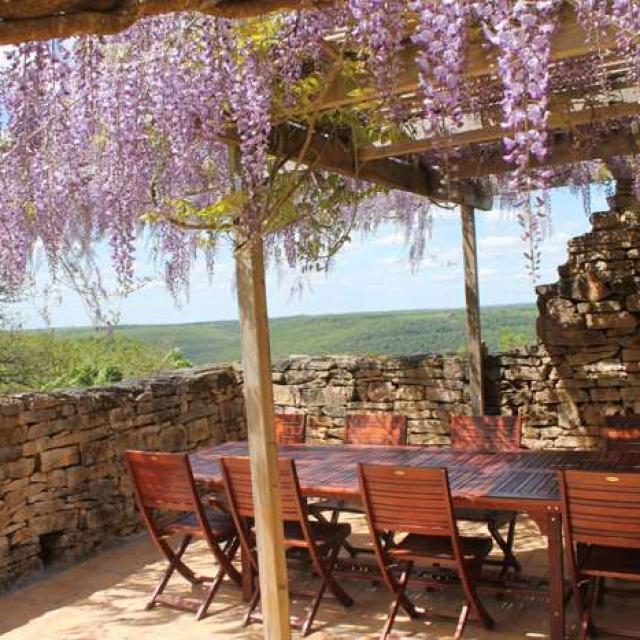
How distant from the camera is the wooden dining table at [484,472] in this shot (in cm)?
363

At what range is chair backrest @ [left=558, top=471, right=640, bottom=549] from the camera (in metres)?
3.32

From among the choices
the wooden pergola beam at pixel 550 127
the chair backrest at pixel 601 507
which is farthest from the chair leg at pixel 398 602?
the wooden pergola beam at pixel 550 127

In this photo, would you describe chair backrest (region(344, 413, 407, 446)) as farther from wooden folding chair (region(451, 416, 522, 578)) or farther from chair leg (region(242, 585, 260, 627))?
chair leg (region(242, 585, 260, 627))

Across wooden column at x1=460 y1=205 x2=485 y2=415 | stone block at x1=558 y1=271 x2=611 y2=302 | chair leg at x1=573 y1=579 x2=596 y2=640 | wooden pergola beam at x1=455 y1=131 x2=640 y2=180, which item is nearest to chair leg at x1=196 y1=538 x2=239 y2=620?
chair leg at x1=573 y1=579 x2=596 y2=640

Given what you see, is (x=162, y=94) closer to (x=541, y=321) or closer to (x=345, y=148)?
(x=345, y=148)

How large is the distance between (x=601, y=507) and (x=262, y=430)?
133cm

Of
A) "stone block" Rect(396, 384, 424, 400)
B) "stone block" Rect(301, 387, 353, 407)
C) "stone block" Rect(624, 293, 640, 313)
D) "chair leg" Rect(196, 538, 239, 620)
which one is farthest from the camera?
"stone block" Rect(301, 387, 353, 407)

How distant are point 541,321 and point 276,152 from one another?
11.8 feet

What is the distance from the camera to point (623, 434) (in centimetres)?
479

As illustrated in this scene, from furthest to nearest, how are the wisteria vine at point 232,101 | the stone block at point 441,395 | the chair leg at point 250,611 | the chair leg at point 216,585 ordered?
1. the stone block at point 441,395
2. the chair leg at point 216,585
3. the chair leg at point 250,611
4. the wisteria vine at point 232,101

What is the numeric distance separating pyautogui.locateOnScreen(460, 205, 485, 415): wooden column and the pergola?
0.85 meters

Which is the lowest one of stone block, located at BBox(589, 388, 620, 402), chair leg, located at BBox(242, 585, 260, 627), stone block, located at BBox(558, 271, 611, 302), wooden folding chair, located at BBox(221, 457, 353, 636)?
chair leg, located at BBox(242, 585, 260, 627)

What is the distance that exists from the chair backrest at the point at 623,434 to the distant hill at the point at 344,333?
4.43 meters

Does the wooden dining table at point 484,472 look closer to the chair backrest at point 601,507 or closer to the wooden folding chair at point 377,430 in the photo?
the chair backrest at point 601,507
